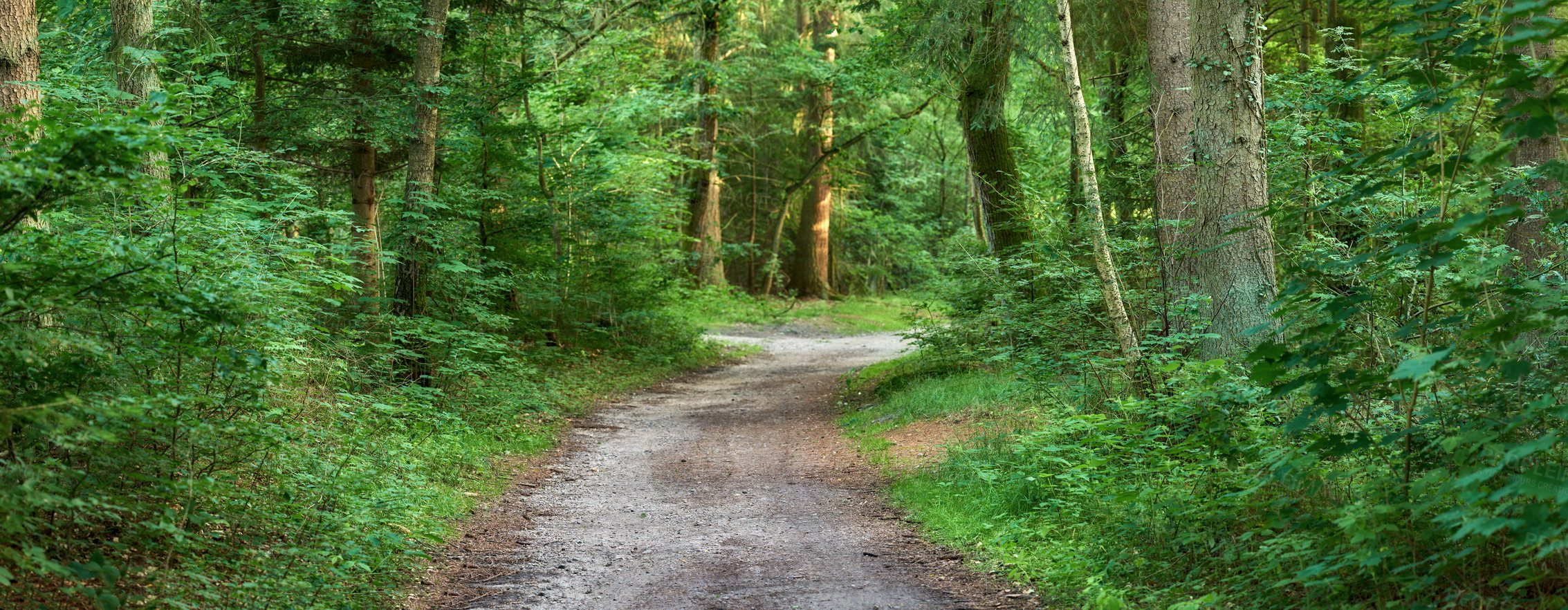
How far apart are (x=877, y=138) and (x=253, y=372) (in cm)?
2524

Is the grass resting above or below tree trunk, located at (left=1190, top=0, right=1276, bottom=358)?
below

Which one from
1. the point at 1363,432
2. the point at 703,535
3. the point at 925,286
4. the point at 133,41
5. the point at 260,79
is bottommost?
the point at 703,535

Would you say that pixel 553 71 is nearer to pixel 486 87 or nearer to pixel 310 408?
pixel 486 87

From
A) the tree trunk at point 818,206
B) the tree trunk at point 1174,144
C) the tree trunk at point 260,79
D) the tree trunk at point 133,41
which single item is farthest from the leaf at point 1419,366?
the tree trunk at point 818,206

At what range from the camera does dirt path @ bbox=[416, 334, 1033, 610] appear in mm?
5293

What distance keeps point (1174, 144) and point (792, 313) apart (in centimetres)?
1978

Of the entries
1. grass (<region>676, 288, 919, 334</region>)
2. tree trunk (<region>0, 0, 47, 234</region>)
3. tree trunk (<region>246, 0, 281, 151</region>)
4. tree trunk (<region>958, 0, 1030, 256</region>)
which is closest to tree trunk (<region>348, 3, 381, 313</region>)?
Result: tree trunk (<region>246, 0, 281, 151</region>)

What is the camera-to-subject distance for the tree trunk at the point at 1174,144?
295 inches

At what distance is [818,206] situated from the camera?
2895cm

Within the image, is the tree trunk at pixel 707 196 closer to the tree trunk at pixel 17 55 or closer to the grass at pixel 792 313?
the grass at pixel 792 313

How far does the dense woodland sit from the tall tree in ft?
0.08

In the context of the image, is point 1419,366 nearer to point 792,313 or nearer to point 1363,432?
point 1363,432

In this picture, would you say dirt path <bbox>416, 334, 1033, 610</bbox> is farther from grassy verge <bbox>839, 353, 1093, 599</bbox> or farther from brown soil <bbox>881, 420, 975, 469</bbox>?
brown soil <bbox>881, 420, 975, 469</bbox>

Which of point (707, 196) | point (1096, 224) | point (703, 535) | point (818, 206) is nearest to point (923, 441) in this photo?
point (1096, 224)
